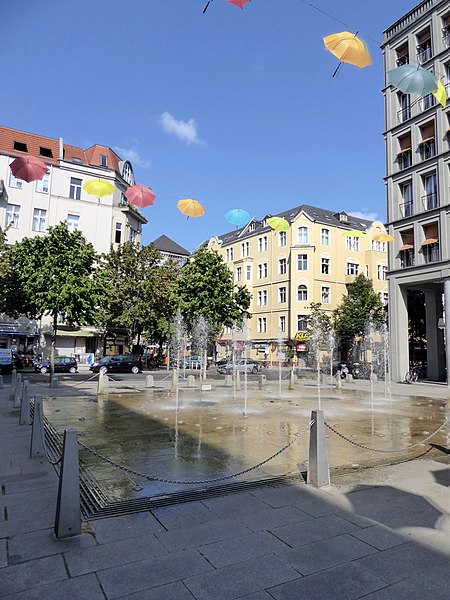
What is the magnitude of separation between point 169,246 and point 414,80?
2951 inches

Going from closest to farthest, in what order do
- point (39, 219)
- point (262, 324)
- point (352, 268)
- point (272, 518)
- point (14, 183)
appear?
point (272, 518) → point (14, 183) → point (39, 219) → point (352, 268) → point (262, 324)

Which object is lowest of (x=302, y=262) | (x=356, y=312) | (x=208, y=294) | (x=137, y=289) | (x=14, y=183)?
(x=356, y=312)

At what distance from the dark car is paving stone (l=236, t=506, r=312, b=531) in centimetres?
3063

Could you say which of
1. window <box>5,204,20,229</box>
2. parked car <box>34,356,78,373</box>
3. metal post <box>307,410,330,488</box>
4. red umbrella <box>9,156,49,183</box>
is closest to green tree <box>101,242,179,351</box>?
parked car <box>34,356,78,373</box>

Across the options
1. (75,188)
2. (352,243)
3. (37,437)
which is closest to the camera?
(37,437)

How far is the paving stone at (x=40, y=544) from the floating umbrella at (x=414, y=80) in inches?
456

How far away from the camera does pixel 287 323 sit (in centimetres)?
4984

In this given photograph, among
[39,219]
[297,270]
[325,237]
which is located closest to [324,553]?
[39,219]

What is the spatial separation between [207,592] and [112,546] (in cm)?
117

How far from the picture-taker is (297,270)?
49.2m

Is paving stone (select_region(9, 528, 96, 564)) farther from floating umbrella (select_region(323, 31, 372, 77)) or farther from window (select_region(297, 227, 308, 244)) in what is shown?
window (select_region(297, 227, 308, 244))

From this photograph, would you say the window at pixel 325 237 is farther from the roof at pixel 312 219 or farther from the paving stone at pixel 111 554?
the paving stone at pixel 111 554

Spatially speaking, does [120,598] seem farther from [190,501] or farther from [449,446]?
[449,446]

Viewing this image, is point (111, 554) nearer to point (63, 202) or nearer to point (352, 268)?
point (63, 202)
